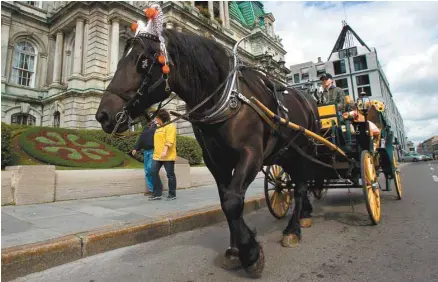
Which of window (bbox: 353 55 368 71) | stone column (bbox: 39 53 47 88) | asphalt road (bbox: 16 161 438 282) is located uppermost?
window (bbox: 353 55 368 71)

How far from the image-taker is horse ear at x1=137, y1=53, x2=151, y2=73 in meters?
2.42

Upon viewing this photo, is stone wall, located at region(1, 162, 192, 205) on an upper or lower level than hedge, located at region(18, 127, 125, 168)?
lower

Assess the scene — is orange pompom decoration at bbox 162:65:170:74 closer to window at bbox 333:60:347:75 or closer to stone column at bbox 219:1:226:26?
stone column at bbox 219:1:226:26

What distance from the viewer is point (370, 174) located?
4.55 metres

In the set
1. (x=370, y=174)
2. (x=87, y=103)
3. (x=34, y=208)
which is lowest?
(x=34, y=208)

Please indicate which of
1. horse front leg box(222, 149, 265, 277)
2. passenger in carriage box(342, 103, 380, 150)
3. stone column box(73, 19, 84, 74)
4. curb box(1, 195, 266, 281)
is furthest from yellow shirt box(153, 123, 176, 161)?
stone column box(73, 19, 84, 74)

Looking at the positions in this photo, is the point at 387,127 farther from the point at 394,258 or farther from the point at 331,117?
the point at 394,258

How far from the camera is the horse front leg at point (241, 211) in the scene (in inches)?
99.5

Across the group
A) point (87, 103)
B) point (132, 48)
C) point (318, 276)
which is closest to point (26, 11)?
point (87, 103)

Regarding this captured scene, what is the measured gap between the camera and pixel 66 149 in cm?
976

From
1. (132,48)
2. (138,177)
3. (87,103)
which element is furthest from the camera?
(87,103)

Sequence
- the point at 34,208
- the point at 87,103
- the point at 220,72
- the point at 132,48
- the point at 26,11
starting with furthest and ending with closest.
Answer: the point at 26,11
the point at 87,103
the point at 34,208
the point at 220,72
the point at 132,48

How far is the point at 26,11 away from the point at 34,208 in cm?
2703

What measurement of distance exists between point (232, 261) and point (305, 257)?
2.78 ft
